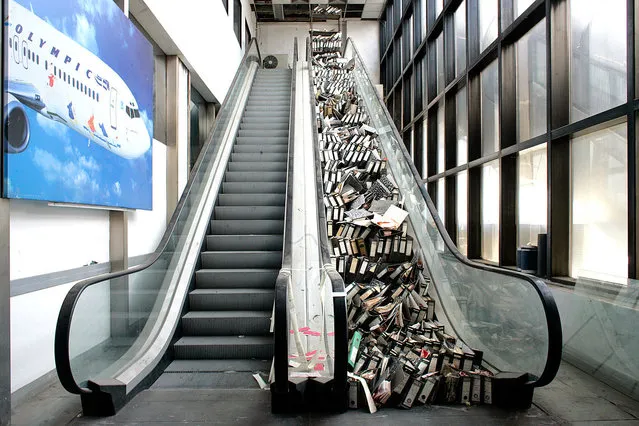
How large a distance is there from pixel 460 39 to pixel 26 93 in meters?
7.77

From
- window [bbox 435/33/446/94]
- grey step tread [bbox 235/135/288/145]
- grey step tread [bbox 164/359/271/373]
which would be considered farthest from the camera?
A: window [bbox 435/33/446/94]

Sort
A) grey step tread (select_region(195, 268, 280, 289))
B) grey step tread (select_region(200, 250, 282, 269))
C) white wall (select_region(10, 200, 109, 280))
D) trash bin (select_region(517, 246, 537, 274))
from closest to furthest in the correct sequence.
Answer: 1. white wall (select_region(10, 200, 109, 280))
2. grey step tread (select_region(195, 268, 280, 289))
3. grey step tread (select_region(200, 250, 282, 269))
4. trash bin (select_region(517, 246, 537, 274))

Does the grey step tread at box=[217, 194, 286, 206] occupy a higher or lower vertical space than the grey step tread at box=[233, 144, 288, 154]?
lower

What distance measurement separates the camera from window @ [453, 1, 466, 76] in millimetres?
8141

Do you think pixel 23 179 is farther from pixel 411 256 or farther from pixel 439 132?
pixel 439 132

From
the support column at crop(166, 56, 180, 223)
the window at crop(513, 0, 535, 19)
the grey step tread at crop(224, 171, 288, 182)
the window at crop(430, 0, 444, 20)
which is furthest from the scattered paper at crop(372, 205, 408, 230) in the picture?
the window at crop(430, 0, 444, 20)

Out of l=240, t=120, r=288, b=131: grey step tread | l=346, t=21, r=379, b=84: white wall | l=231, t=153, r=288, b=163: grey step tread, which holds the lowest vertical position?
l=231, t=153, r=288, b=163: grey step tread

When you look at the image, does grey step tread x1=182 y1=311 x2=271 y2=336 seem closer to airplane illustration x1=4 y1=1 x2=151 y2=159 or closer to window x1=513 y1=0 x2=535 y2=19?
airplane illustration x1=4 y1=1 x2=151 y2=159

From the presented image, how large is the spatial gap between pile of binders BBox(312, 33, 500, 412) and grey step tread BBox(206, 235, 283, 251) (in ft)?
2.58

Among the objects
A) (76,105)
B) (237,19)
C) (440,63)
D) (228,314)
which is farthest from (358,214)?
(237,19)

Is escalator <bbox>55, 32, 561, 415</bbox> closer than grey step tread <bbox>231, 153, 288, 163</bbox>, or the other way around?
escalator <bbox>55, 32, 561, 415</bbox>

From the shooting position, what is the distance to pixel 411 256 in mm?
5258

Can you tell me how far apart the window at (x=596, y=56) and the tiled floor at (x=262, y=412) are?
8.83ft

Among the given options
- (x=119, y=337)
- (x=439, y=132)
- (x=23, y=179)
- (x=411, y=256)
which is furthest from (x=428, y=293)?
(x=439, y=132)
